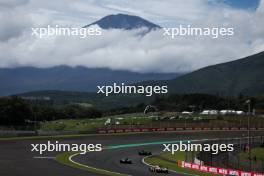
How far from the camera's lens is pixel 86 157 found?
243 feet

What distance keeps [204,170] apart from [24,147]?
1381 inches

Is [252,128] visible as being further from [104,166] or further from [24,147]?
[104,166]

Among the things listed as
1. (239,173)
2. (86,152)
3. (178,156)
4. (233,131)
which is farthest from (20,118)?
(239,173)

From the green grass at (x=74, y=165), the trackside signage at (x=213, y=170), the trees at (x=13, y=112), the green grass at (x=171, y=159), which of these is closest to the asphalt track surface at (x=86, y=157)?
the green grass at (x=74, y=165)

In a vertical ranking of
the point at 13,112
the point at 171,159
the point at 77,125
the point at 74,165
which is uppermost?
the point at 13,112

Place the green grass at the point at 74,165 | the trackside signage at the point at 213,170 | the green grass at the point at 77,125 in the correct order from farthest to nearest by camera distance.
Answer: the green grass at the point at 77,125 < the green grass at the point at 74,165 < the trackside signage at the point at 213,170

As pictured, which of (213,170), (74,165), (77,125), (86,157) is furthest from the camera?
(77,125)

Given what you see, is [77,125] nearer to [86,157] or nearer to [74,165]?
[86,157]

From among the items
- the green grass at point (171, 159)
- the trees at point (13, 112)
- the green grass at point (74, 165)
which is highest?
the trees at point (13, 112)

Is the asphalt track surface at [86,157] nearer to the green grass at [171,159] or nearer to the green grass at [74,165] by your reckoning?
the green grass at [74,165]

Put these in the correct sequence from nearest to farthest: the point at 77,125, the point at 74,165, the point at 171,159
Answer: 1. the point at 74,165
2. the point at 171,159
3. the point at 77,125

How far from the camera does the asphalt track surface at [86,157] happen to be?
57.3m

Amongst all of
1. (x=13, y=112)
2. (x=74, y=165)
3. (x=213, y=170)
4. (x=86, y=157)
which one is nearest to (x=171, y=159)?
(x=86, y=157)

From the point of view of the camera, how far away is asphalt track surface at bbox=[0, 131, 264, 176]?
57.3 meters
